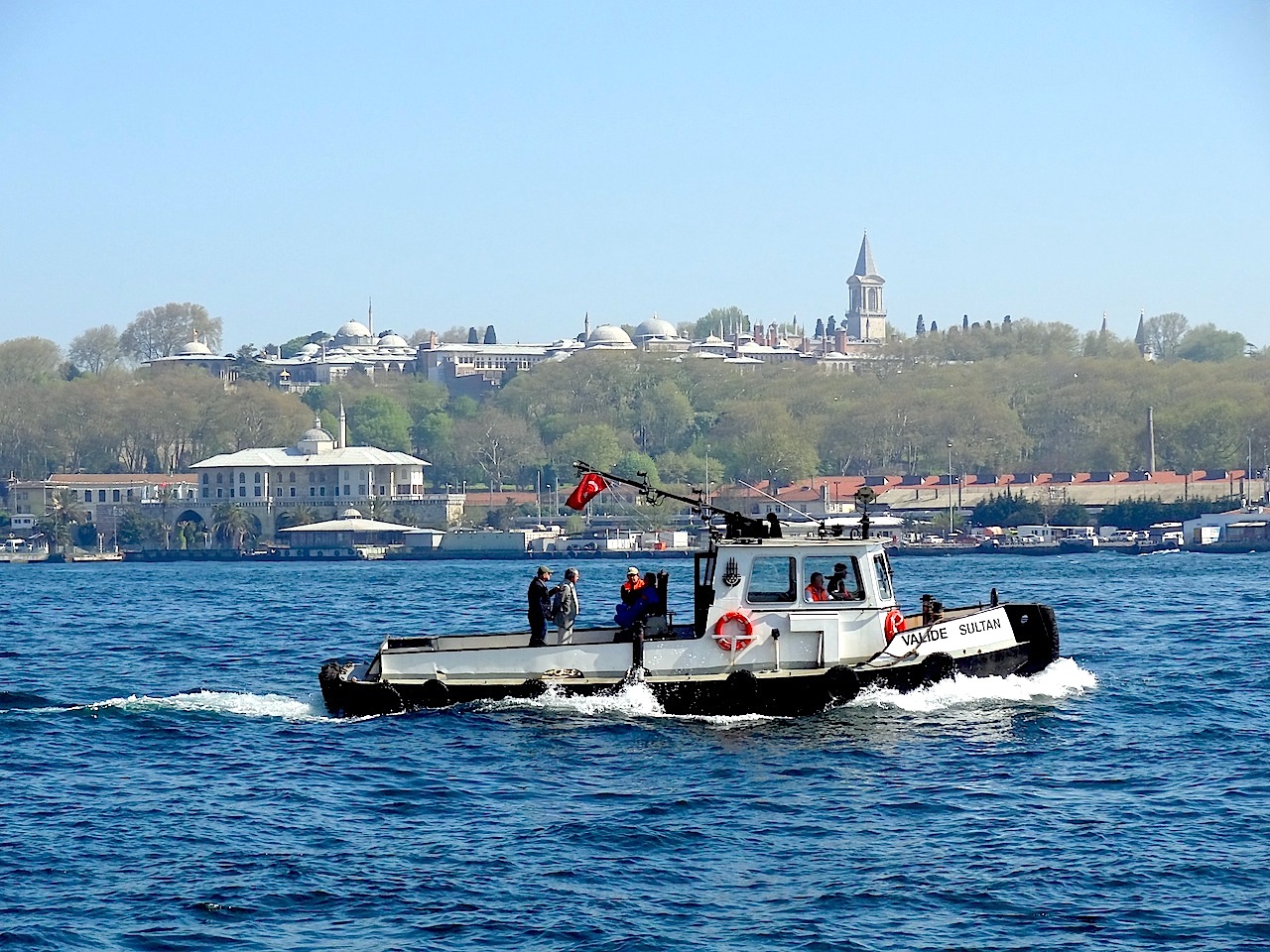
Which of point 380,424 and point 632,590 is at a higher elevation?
point 380,424

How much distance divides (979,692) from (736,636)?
3.13 metres

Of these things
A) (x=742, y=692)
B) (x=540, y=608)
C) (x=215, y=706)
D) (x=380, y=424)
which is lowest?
(x=215, y=706)

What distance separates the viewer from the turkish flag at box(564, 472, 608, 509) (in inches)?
992

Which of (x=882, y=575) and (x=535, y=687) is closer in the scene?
(x=535, y=687)

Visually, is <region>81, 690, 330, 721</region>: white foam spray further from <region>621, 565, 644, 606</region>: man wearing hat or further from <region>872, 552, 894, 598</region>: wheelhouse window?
<region>872, 552, 894, 598</region>: wheelhouse window

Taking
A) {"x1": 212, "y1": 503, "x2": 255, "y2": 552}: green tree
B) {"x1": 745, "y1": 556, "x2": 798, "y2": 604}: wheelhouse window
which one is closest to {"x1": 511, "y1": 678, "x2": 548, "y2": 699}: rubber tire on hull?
{"x1": 745, "y1": 556, "x2": 798, "y2": 604}: wheelhouse window

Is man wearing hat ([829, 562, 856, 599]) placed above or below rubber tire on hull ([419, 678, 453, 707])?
above

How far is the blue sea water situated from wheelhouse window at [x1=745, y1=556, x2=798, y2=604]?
1.45 metres

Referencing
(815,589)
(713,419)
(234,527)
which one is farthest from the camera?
(713,419)

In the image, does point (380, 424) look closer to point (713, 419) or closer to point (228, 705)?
point (713, 419)

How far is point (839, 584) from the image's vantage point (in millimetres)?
24594

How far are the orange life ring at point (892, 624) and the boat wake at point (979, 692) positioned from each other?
689 millimetres

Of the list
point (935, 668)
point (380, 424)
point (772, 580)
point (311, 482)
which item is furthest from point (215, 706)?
point (380, 424)

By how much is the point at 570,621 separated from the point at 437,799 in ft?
17.0
